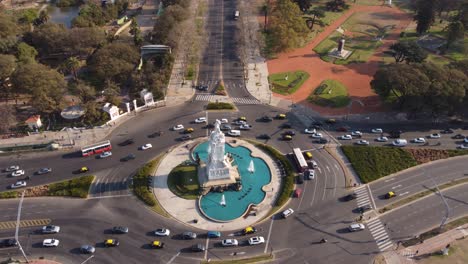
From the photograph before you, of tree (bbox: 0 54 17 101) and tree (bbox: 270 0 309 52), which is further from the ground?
tree (bbox: 270 0 309 52)

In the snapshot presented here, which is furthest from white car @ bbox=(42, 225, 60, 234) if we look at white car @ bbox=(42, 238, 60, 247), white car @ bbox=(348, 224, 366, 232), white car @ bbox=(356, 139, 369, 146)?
white car @ bbox=(356, 139, 369, 146)

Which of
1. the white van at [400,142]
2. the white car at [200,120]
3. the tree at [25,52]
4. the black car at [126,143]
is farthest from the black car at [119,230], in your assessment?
the tree at [25,52]

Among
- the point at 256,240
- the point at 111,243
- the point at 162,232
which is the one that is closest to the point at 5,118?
the point at 111,243

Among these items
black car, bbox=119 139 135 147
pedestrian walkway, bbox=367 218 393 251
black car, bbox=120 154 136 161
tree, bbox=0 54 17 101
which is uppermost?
tree, bbox=0 54 17 101

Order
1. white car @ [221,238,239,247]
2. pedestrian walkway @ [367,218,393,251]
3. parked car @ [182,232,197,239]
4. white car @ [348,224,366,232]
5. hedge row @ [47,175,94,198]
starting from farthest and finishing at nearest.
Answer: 1. hedge row @ [47,175,94,198]
2. white car @ [348,224,366,232]
3. pedestrian walkway @ [367,218,393,251]
4. parked car @ [182,232,197,239]
5. white car @ [221,238,239,247]

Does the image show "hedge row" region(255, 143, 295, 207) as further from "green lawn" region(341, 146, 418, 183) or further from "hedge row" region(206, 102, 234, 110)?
"hedge row" region(206, 102, 234, 110)

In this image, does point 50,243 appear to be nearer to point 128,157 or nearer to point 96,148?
point 128,157
